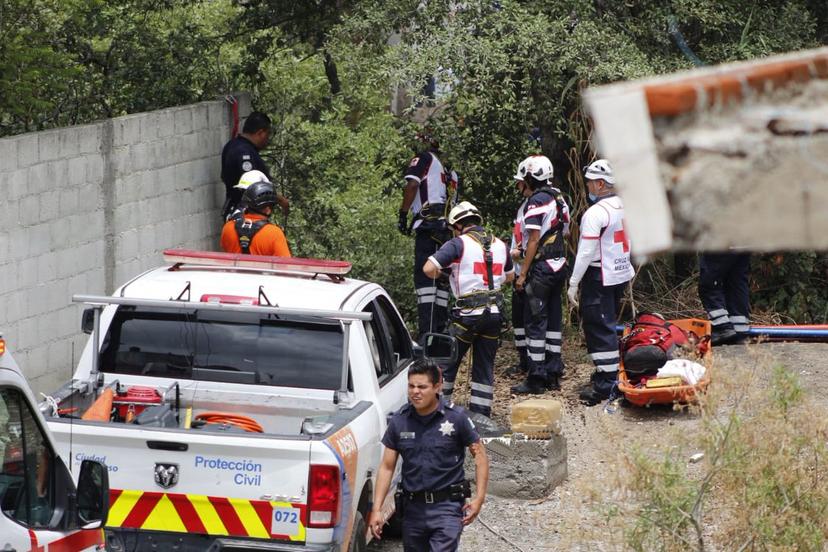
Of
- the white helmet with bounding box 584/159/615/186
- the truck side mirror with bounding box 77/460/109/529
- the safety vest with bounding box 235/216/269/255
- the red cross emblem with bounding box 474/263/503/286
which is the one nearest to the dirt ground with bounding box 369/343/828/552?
the red cross emblem with bounding box 474/263/503/286

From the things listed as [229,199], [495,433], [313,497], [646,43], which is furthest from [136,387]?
[646,43]

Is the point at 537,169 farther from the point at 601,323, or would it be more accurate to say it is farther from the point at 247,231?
the point at 247,231

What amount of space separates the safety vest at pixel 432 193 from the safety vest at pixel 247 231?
3.11m

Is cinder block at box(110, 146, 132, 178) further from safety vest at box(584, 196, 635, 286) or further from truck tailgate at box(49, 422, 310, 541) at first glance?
truck tailgate at box(49, 422, 310, 541)

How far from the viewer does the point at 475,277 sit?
10.0m

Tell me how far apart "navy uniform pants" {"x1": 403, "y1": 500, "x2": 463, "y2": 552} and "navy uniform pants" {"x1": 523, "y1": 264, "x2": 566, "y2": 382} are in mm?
4634

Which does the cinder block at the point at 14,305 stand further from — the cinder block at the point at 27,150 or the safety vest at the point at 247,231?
the safety vest at the point at 247,231

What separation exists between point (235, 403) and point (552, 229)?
436cm

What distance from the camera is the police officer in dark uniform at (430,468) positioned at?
265 inches

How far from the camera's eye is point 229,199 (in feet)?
40.3

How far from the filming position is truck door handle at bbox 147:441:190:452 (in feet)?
21.5

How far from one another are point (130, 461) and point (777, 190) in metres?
4.48

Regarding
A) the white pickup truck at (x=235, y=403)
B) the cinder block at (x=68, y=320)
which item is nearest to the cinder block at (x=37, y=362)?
the cinder block at (x=68, y=320)

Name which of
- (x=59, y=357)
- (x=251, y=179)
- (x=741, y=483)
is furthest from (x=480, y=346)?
(x=741, y=483)
